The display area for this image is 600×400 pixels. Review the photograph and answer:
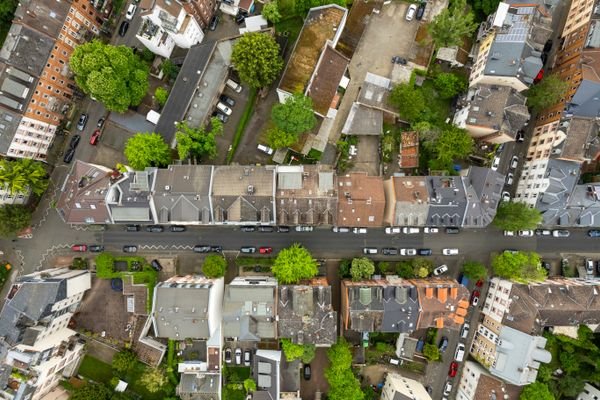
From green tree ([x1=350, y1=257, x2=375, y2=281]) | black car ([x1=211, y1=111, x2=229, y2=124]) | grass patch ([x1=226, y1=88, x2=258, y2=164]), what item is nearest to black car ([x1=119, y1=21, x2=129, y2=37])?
black car ([x1=211, y1=111, x2=229, y2=124])

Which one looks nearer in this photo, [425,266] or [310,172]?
[310,172]

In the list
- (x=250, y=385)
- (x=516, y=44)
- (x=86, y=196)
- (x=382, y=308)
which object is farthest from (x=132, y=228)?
(x=516, y=44)

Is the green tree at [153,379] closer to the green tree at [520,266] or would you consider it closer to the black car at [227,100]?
the black car at [227,100]

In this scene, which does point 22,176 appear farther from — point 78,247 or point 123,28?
point 123,28

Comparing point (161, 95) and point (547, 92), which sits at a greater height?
point (547, 92)

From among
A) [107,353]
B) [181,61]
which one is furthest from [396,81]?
[107,353]

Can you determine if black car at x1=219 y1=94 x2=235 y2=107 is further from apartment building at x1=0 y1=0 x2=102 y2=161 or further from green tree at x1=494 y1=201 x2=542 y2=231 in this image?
green tree at x1=494 y1=201 x2=542 y2=231

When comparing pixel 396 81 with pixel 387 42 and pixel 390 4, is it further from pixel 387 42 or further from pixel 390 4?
pixel 390 4
